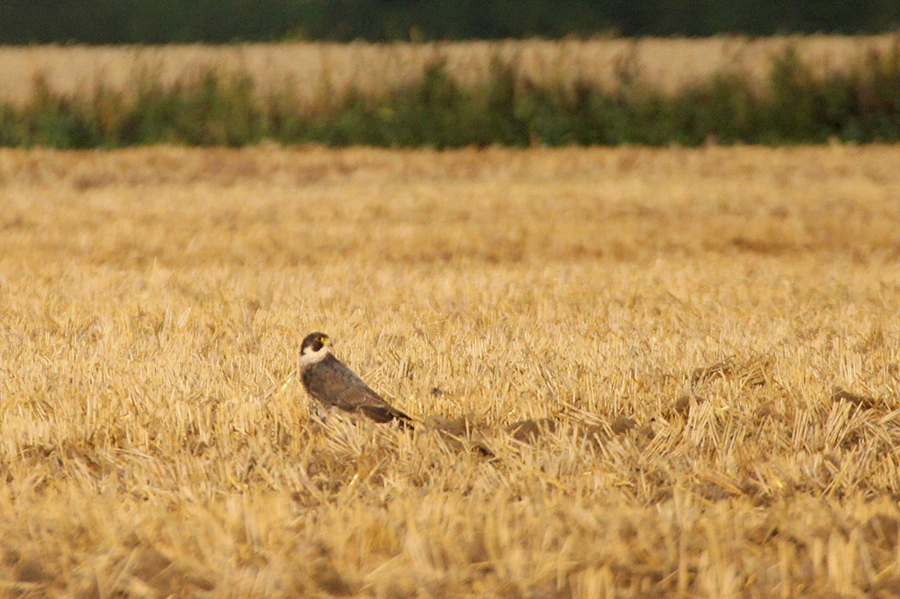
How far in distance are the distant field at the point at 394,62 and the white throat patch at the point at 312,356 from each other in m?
13.2

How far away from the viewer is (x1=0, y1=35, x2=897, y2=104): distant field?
59.1 ft

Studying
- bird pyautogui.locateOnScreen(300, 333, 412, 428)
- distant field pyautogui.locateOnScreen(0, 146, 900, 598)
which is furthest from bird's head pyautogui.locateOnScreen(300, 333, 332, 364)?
distant field pyautogui.locateOnScreen(0, 146, 900, 598)

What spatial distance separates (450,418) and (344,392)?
1.53 ft

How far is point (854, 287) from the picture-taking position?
8.80 metres

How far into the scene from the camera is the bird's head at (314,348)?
4945 mm

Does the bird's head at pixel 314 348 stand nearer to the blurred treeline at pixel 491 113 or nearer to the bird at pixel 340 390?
the bird at pixel 340 390

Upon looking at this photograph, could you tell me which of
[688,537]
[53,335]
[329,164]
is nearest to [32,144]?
[329,164]

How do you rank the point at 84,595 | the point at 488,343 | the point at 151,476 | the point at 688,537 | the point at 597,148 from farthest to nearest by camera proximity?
1. the point at 597,148
2. the point at 488,343
3. the point at 151,476
4. the point at 688,537
5. the point at 84,595

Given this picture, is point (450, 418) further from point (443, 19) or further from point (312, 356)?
point (443, 19)

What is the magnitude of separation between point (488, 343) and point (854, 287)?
3.80m

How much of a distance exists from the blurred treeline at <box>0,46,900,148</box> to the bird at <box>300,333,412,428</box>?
12.7 m

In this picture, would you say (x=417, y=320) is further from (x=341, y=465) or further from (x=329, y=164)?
(x=329, y=164)

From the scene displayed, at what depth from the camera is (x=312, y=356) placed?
4961 mm

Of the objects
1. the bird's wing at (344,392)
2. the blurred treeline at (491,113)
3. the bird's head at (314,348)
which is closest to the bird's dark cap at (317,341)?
the bird's head at (314,348)
